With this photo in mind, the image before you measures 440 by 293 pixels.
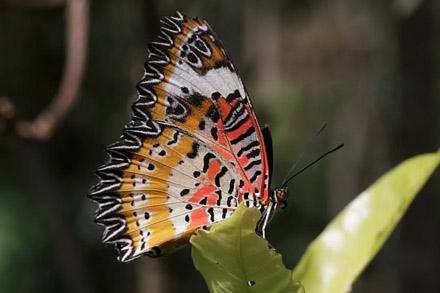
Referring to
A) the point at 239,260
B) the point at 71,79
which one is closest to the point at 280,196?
the point at 239,260

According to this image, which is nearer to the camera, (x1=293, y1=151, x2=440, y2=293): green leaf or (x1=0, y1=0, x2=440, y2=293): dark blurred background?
(x1=293, y1=151, x2=440, y2=293): green leaf

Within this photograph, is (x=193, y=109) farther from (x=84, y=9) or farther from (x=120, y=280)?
(x=120, y=280)

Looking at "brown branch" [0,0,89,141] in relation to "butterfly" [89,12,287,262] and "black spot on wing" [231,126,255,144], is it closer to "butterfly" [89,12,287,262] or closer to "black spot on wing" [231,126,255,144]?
"butterfly" [89,12,287,262]

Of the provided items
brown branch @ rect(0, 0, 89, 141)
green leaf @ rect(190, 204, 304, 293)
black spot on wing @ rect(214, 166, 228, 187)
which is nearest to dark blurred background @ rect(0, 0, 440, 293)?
brown branch @ rect(0, 0, 89, 141)

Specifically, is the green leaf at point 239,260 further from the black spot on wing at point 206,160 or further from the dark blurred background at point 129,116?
the dark blurred background at point 129,116

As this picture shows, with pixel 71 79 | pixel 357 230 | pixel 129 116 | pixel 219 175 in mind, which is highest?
pixel 71 79

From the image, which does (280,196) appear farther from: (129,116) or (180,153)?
(129,116)

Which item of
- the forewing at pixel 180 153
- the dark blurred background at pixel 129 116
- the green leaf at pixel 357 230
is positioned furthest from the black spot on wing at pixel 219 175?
the dark blurred background at pixel 129 116
